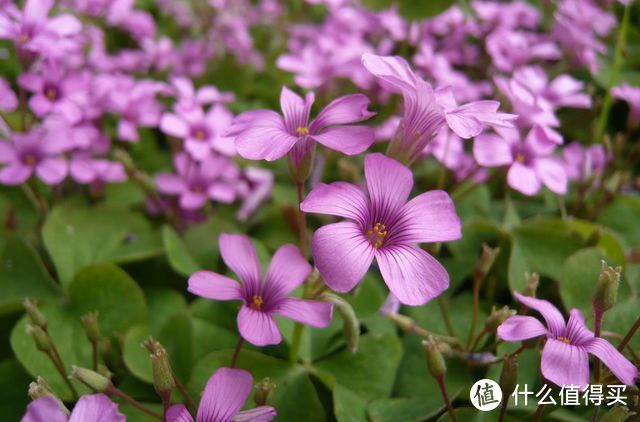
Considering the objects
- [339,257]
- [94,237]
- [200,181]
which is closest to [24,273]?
[94,237]

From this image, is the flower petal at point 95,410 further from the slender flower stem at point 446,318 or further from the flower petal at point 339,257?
the slender flower stem at point 446,318

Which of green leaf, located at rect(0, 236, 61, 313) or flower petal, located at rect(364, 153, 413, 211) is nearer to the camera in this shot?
flower petal, located at rect(364, 153, 413, 211)

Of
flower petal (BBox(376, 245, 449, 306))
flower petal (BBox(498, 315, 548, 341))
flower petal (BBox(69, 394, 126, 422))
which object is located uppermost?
flower petal (BBox(376, 245, 449, 306))

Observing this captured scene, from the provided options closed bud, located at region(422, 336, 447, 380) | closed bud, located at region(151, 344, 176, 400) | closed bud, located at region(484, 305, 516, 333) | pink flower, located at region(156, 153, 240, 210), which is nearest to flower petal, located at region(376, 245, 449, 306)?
closed bud, located at region(422, 336, 447, 380)

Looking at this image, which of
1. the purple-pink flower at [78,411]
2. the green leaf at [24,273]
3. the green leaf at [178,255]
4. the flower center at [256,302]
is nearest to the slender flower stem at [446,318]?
the flower center at [256,302]

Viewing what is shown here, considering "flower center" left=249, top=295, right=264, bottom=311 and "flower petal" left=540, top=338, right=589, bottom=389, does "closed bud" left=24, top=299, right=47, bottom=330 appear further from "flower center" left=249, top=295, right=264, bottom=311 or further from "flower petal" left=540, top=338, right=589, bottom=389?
"flower petal" left=540, top=338, right=589, bottom=389
